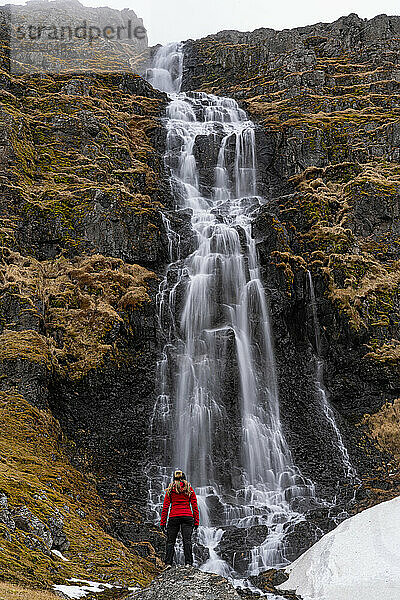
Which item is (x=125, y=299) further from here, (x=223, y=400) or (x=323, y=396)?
(x=323, y=396)

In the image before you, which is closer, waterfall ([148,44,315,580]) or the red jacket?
the red jacket

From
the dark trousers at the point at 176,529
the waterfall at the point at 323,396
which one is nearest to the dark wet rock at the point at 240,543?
the waterfall at the point at 323,396

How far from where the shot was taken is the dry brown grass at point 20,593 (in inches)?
239

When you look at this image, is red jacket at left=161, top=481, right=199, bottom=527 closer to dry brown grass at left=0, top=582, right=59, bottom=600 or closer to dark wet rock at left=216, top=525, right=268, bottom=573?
dry brown grass at left=0, top=582, right=59, bottom=600

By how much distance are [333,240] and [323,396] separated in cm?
685

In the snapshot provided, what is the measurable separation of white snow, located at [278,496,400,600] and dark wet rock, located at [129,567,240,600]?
10.3ft

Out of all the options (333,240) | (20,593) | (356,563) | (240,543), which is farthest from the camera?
(333,240)

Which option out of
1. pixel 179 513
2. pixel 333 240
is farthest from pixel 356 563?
pixel 333 240

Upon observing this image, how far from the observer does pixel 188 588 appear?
7336mm

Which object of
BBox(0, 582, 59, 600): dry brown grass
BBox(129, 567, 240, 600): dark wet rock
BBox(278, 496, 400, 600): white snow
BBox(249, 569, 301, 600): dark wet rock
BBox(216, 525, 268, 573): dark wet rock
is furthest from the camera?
BBox(216, 525, 268, 573): dark wet rock

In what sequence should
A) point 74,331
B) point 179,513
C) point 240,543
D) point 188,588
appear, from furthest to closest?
1. point 74,331
2. point 240,543
3. point 179,513
4. point 188,588

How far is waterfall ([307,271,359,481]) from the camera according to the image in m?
15.9

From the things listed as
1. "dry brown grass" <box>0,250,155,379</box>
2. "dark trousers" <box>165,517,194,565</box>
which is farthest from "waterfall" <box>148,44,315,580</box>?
"dark trousers" <box>165,517,194,565</box>

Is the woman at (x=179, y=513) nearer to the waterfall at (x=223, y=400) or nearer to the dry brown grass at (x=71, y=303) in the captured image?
the waterfall at (x=223, y=400)
